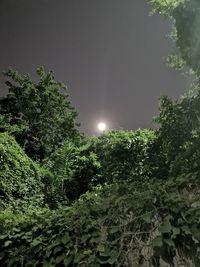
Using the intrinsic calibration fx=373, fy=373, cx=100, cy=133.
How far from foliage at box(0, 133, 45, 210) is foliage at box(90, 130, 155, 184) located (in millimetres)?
3236

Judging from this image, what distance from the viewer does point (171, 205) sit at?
4.16 metres

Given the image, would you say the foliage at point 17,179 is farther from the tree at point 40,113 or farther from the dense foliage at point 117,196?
the tree at point 40,113

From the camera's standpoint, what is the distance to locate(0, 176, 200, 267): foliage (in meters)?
3.96

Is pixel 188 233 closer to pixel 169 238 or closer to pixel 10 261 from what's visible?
pixel 169 238

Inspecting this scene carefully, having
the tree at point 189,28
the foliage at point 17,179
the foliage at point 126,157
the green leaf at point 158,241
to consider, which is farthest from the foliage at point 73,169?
the green leaf at point 158,241

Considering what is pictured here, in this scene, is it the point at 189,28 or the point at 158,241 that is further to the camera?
the point at 189,28

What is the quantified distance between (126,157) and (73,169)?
254 centimetres

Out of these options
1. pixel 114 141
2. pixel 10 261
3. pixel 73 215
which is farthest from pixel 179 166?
pixel 114 141

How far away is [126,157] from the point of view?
16.1 meters

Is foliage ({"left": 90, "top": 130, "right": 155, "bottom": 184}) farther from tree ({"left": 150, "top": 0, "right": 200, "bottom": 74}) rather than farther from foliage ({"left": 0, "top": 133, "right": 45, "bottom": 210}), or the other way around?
tree ({"left": 150, "top": 0, "right": 200, "bottom": 74})

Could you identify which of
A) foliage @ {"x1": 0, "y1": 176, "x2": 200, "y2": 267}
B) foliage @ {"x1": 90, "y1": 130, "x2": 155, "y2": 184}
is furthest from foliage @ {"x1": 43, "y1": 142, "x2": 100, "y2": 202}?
foliage @ {"x1": 0, "y1": 176, "x2": 200, "y2": 267}

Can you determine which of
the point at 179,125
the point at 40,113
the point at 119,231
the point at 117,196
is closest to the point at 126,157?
the point at 179,125

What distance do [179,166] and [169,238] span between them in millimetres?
4311

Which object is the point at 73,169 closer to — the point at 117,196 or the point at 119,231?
the point at 117,196
